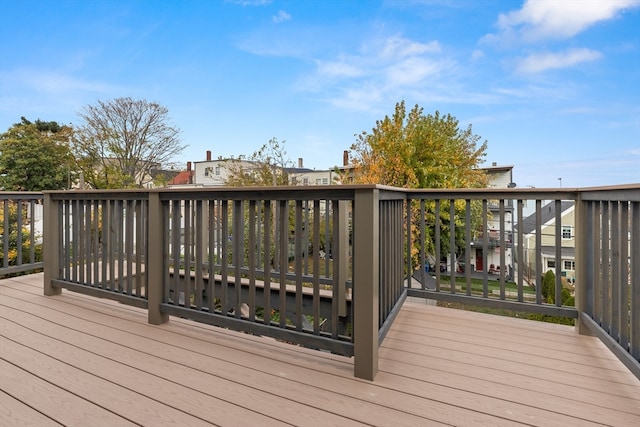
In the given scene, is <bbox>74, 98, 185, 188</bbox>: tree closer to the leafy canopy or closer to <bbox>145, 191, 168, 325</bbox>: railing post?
the leafy canopy

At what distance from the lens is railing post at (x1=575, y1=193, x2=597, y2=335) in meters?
2.12

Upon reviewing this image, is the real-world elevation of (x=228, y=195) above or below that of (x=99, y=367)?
above

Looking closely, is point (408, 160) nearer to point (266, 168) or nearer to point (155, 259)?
point (266, 168)

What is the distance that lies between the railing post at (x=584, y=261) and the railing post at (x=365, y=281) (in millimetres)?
1517

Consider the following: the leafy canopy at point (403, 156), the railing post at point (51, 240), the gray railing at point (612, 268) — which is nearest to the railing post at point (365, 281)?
the gray railing at point (612, 268)

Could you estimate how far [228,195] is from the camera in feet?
6.85

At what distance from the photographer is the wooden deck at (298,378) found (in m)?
1.35

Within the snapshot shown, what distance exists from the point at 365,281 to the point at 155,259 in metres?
A: 1.60

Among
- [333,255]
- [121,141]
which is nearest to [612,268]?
[333,255]

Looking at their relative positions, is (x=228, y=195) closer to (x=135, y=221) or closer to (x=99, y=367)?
(x=135, y=221)

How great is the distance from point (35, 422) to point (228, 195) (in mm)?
1343

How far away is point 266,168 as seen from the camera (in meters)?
12.6

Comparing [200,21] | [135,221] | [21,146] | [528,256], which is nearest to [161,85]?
[200,21]

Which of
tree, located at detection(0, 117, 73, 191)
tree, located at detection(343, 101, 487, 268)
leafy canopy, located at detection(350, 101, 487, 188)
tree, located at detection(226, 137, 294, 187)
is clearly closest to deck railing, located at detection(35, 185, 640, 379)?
tree, located at detection(343, 101, 487, 268)
